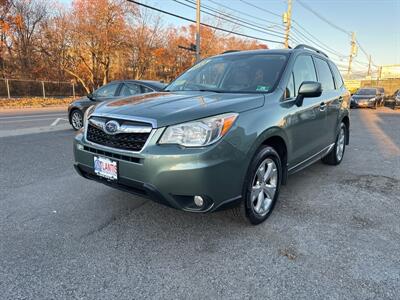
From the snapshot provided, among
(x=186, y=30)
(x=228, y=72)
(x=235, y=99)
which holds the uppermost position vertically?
(x=186, y=30)

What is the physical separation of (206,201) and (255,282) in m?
0.70

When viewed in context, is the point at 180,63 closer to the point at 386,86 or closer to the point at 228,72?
the point at 386,86

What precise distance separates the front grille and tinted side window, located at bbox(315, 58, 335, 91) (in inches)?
120

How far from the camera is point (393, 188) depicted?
4238 millimetres

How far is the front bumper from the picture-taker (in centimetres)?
236

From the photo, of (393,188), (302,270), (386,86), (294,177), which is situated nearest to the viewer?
(302,270)

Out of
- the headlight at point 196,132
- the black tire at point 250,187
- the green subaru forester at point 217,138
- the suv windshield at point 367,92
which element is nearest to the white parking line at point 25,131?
the green subaru forester at point 217,138

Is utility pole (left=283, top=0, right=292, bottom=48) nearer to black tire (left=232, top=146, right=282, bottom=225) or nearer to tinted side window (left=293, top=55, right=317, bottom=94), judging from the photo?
tinted side window (left=293, top=55, right=317, bottom=94)

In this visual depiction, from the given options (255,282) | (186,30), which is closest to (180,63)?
(186,30)

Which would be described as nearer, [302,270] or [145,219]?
[302,270]

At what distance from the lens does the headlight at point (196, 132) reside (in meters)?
2.42

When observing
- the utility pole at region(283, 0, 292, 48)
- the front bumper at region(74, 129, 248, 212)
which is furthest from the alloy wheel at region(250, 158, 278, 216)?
the utility pole at region(283, 0, 292, 48)

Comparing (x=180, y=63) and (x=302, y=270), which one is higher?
(x=180, y=63)

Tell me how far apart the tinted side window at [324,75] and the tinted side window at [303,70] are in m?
0.26
